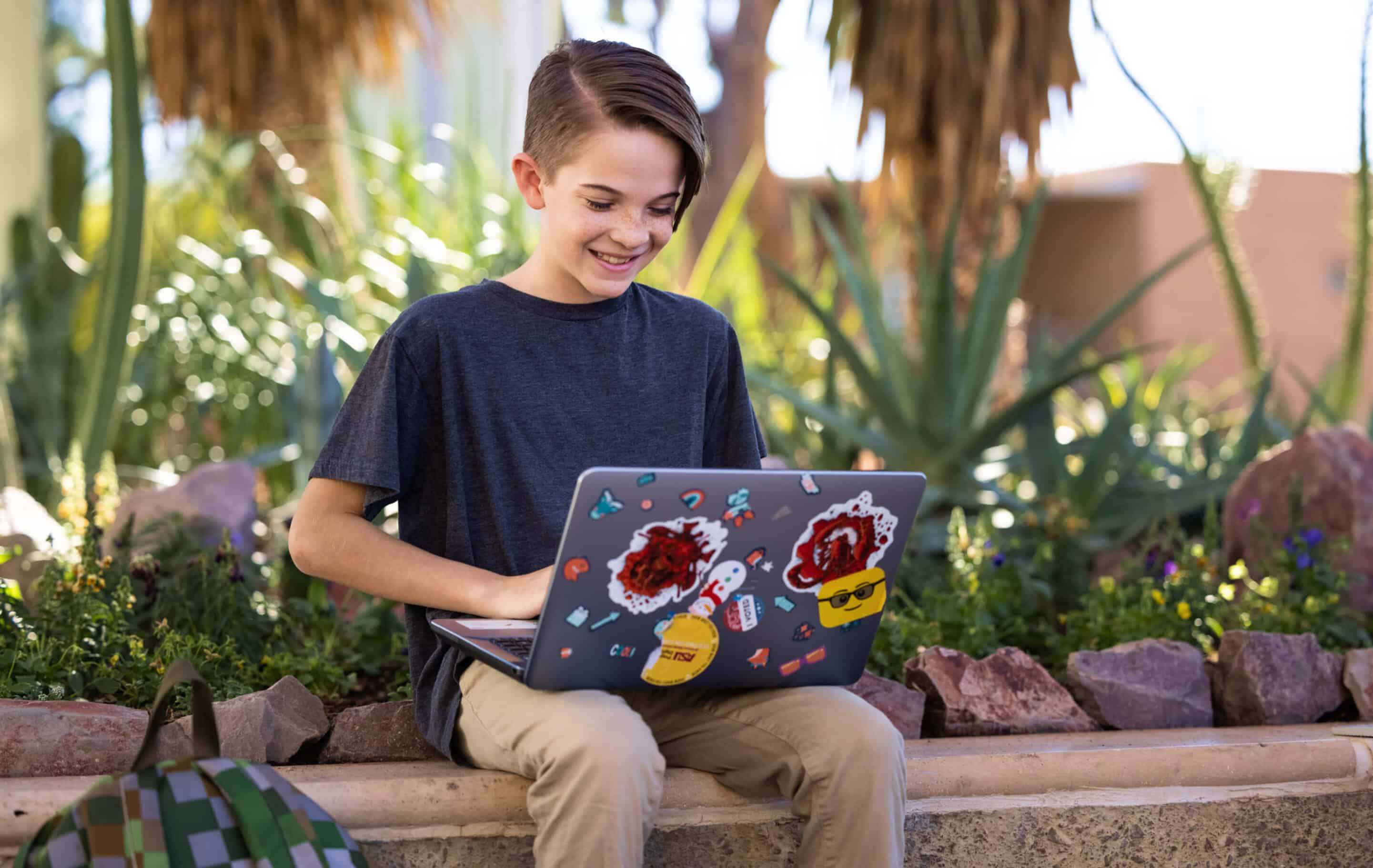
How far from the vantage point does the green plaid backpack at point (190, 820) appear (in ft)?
4.52

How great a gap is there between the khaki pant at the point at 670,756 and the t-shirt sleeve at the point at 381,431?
11.2 inches

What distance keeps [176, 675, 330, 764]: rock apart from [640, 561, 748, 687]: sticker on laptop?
669 mm

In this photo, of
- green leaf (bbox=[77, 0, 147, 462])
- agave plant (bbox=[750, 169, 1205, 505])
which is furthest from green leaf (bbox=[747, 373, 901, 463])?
green leaf (bbox=[77, 0, 147, 462])

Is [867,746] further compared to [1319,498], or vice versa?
[1319,498]

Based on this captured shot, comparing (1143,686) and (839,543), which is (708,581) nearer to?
(839,543)

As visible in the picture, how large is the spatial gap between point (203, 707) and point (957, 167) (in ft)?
13.1

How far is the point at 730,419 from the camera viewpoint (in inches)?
78.1

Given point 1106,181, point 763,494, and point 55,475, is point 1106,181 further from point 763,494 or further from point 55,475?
point 763,494

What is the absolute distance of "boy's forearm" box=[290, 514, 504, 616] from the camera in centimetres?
162

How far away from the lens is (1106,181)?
15.7 metres

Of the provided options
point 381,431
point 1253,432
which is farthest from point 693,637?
point 1253,432

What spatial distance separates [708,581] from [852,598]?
219mm

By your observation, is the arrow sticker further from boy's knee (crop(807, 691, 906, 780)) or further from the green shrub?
the green shrub

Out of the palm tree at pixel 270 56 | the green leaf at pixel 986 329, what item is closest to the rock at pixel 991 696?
the green leaf at pixel 986 329
